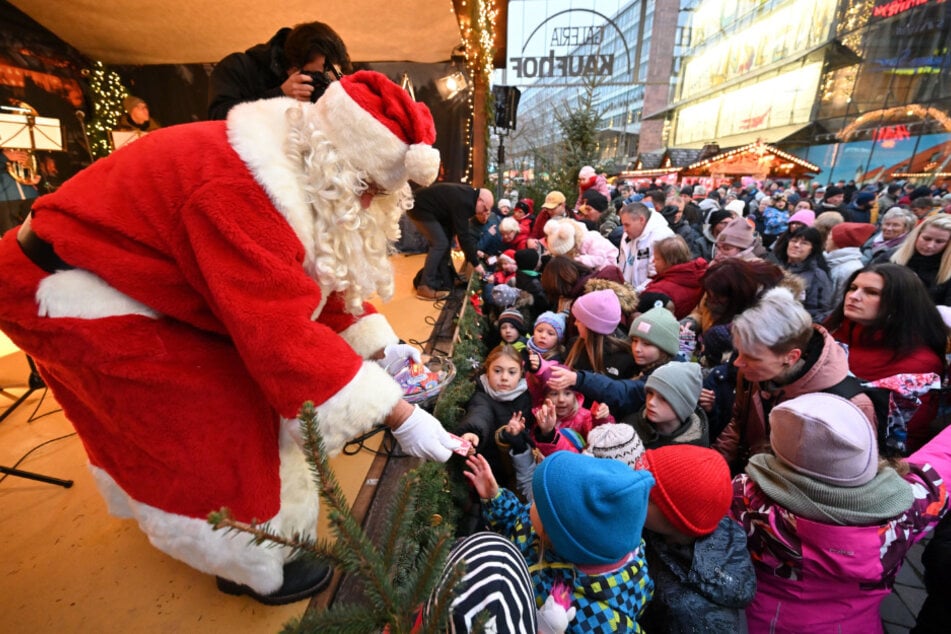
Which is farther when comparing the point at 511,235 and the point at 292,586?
the point at 511,235

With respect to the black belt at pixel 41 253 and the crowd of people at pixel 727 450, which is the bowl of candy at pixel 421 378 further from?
the black belt at pixel 41 253

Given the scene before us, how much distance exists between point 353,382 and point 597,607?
0.99 metres

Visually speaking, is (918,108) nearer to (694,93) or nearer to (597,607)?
(694,93)

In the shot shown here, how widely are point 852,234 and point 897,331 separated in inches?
116

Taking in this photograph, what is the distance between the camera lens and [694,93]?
37.5 meters

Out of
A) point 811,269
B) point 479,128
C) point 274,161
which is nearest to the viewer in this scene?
point 274,161

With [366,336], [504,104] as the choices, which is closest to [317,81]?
[366,336]

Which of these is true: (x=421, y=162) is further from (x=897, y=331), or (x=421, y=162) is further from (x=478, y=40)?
(x=478, y=40)

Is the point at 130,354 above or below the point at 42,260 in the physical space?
below

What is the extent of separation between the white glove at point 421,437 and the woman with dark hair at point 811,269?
3.96 metres

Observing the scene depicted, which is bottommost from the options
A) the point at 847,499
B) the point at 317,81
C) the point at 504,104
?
the point at 847,499

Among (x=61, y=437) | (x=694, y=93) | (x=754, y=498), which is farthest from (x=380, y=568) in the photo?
(x=694, y=93)

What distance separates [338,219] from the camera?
1.25 metres

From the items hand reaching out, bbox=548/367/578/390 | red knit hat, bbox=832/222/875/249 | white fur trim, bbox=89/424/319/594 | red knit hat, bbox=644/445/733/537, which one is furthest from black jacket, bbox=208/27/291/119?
red knit hat, bbox=832/222/875/249
